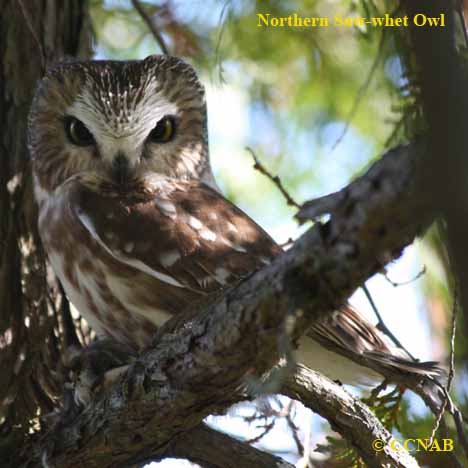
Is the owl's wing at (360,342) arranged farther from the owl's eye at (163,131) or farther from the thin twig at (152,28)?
the thin twig at (152,28)

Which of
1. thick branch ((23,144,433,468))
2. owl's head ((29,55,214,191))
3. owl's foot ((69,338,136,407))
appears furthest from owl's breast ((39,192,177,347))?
thick branch ((23,144,433,468))

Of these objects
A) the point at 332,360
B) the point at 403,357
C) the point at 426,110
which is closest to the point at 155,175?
the point at 332,360

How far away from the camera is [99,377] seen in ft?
9.23

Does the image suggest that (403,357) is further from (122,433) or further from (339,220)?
(339,220)

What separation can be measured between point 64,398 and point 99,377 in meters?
0.23

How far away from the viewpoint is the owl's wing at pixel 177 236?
10.4 feet

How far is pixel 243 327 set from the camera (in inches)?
79.7

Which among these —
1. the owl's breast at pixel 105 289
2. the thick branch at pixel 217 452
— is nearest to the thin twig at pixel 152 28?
the owl's breast at pixel 105 289

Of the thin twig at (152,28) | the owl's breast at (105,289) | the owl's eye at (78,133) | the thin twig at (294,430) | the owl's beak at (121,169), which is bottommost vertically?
the thin twig at (294,430)

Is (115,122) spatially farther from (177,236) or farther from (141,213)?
(177,236)

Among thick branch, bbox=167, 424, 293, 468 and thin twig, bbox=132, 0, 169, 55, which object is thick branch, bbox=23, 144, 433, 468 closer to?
thick branch, bbox=167, 424, 293, 468

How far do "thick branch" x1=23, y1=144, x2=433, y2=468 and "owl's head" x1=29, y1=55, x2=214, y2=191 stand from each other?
1.25 metres

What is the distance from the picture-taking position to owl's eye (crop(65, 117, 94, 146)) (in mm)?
3656

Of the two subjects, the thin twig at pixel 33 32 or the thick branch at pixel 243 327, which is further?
the thin twig at pixel 33 32
